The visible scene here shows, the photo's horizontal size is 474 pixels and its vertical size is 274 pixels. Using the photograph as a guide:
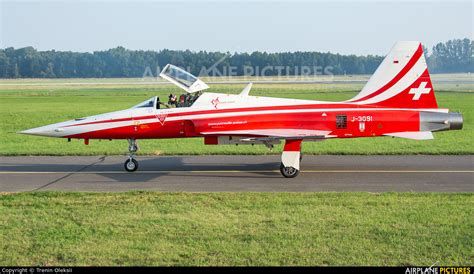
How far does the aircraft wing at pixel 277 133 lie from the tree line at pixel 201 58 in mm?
86419

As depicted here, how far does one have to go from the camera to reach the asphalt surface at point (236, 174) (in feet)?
46.2

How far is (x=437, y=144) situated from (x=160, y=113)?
10522mm

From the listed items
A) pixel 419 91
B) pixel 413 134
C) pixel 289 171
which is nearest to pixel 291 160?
pixel 289 171

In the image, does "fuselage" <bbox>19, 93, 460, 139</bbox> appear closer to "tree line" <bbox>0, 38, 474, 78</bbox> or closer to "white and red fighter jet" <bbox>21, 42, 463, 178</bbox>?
"white and red fighter jet" <bbox>21, 42, 463, 178</bbox>

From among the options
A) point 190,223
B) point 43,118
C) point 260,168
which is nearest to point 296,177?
point 260,168

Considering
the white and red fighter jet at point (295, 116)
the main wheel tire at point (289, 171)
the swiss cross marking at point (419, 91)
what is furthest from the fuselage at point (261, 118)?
the main wheel tire at point (289, 171)

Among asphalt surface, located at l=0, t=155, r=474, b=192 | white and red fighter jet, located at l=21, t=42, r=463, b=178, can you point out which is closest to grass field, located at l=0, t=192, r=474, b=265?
asphalt surface, located at l=0, t=155, r=474, b=192

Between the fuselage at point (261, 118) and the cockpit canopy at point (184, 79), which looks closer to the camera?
the fuselage at point (261, 118)

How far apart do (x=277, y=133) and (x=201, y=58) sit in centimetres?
8727

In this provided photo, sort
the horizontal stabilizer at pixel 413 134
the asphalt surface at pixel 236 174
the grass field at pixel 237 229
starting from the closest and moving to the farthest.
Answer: the grass field at pixel 237 229 < the asphalt surface at pixel 236 174 < the horizontal stabilizer at pixel 413 134

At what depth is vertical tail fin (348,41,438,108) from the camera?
1609 centimetres

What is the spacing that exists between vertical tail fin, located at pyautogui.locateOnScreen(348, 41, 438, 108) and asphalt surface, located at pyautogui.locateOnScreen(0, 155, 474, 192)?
1749 millimetres

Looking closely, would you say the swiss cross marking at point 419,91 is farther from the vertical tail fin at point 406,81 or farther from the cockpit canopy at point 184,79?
the cockpit canopy at point 184,79

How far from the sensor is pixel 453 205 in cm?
1138
